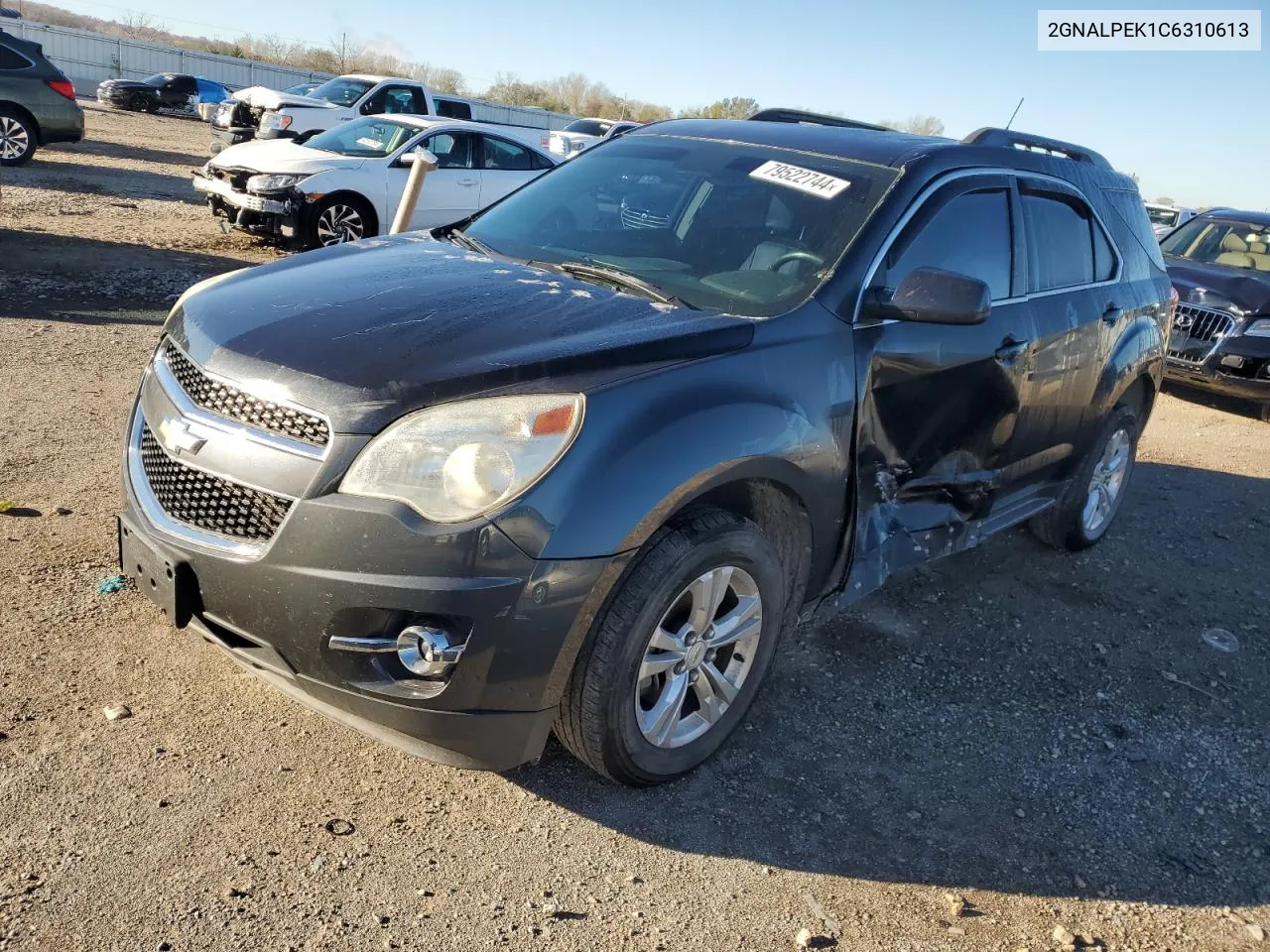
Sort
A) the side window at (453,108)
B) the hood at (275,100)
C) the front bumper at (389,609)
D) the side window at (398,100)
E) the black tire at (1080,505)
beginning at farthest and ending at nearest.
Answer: the side window at (453,108)
the hood at (275,100)
the side window at (398,100)
the black tire at (1080,505)
the front bumper at (389,609)

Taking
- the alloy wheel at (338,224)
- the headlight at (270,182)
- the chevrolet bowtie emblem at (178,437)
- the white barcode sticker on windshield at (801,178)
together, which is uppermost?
the white barcode sticker on windshield at (801,178)

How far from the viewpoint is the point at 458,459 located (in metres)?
2.43

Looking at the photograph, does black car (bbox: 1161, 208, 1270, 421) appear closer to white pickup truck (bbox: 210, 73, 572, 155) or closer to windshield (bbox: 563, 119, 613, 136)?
white pickup truck (bbox: 210, 73, 572, 155)

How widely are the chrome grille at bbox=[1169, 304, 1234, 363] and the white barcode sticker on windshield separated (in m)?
7.08

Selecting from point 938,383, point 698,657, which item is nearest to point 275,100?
point 938,383

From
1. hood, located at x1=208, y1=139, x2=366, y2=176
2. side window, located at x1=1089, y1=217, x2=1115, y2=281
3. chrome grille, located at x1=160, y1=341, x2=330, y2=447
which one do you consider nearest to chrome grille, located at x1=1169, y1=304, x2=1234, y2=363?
side window, located at x1=1089, y1=217, x2=1115, y2=281

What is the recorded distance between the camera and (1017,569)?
5.20m

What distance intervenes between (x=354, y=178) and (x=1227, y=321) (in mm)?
8733

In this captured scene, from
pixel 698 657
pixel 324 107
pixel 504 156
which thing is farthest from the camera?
pixel 324 107

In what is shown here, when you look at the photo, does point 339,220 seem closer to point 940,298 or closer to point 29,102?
point 29,102

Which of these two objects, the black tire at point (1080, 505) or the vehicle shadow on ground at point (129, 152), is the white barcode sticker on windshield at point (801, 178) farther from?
the vehicle shadow on ground at point (129, 152)

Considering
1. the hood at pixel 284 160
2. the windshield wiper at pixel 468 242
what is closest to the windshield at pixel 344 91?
the hood at pixel 284 160

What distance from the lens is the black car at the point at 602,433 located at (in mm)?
2426

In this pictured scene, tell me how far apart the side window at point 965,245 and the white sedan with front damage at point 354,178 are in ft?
22.3
